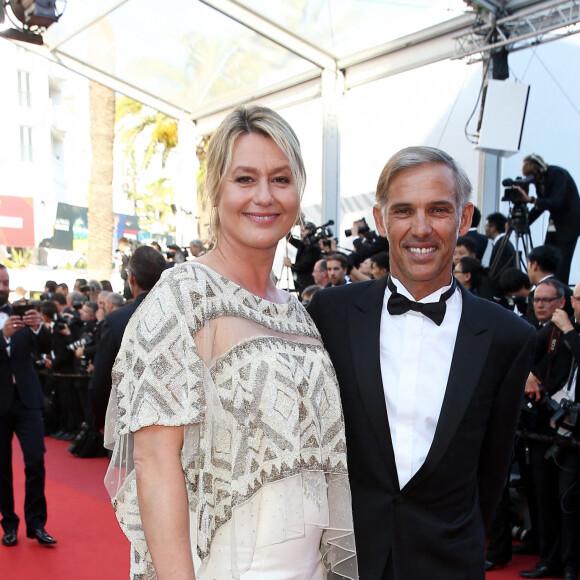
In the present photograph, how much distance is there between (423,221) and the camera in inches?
79.5

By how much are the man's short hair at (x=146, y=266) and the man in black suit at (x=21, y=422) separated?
1212 mm

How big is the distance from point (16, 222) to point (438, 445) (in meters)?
35.1

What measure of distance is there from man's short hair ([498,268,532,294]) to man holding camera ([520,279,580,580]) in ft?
2.70

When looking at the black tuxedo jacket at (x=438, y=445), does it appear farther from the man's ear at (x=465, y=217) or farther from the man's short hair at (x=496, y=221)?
the man's short hair at (x=496, y=221)

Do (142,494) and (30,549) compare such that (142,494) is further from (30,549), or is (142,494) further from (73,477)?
(73,477)

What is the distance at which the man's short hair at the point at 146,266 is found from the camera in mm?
4516

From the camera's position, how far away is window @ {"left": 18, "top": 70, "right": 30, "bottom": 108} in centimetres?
3659

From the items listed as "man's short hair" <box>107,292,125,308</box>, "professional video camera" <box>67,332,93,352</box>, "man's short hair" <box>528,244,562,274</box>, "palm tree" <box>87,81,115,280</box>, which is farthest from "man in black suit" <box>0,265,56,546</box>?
"palm tree" <box>87,81,115,280</box>

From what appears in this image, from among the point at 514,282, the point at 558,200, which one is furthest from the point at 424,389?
the point at 558,200

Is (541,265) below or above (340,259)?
below

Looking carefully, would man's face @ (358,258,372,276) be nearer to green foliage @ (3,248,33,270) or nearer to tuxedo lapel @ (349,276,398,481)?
tuxedo lapel @ (349,276,398,481)

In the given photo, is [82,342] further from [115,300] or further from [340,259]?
[340,259]

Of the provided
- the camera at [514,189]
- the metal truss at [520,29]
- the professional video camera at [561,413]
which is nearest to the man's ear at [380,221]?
the professional video camera at [561,413]

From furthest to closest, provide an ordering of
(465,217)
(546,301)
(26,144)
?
1. (26,144)
2. (546,301)
3. (465,217)
